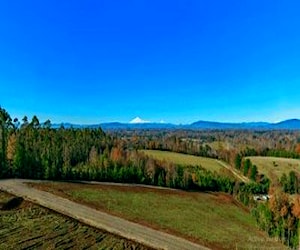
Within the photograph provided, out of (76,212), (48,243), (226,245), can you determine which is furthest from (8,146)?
(226,245)

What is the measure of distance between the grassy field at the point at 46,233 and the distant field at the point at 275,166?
112805 millimetres

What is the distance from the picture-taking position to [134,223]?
59.8 meters

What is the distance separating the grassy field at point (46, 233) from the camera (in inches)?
1795

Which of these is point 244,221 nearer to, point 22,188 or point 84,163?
point 22,188

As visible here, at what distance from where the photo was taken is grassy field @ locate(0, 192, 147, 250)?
150 feet

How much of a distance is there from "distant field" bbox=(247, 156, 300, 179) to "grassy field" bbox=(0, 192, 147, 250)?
370ft

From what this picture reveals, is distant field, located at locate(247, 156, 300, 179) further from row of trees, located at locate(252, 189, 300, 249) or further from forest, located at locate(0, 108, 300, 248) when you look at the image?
row of trees, located at locate(252, 189, 300, 249)

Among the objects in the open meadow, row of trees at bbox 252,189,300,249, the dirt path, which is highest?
the open meadow

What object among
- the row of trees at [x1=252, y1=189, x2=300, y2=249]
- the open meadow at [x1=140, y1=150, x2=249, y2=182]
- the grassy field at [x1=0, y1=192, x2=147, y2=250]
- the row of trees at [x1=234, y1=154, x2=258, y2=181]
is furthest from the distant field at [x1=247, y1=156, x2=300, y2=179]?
the grassy field at [x1=0, y1=192, x2=147, y2=250]

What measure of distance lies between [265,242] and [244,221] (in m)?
14.9

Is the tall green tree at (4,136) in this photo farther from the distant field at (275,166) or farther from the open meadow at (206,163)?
the distant field at (275,166)

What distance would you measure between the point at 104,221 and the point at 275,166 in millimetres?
122016

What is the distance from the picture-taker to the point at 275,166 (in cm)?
16575

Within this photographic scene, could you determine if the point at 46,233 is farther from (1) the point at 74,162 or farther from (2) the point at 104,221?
(1) the point at 74,162
